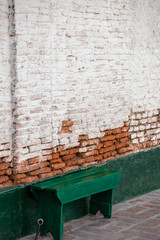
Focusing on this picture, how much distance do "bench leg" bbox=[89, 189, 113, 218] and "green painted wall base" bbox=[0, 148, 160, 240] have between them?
97 mm

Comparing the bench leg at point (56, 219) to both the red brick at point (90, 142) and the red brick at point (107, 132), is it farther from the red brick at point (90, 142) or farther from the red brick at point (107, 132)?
the red brick at point (107, 132)

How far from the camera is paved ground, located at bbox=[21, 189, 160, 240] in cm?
511

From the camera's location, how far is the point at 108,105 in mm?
6090

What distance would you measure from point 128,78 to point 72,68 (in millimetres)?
1193

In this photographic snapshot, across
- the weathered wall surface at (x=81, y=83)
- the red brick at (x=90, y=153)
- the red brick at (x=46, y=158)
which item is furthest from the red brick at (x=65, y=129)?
the red brick at (x=90, y=153)

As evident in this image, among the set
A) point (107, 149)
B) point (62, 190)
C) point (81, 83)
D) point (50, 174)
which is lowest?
point (62, 190)

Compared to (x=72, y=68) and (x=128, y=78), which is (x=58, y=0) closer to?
(x=72, y=68)

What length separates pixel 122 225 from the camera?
17.9 ft

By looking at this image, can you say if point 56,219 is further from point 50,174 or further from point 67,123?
point 67,123

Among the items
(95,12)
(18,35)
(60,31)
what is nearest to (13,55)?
(18,35)

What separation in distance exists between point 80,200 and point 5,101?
175 cm

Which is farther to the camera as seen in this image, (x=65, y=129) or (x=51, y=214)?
(x=65, y=129)

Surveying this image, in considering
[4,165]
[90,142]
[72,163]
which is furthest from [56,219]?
[90,142]

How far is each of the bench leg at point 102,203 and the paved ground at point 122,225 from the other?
0.08 meters
